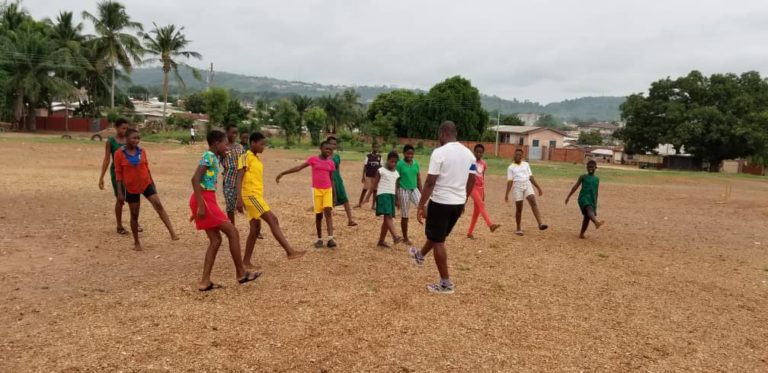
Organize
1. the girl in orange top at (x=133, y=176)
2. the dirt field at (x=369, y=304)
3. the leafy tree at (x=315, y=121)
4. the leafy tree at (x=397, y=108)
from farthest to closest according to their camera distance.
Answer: the leafy tree at (x=397, y=108)
the leafy tree at (x=315, y=121)
the girl in orange top at (x=133, y=176)
the dirt field at (x=369, y=304)

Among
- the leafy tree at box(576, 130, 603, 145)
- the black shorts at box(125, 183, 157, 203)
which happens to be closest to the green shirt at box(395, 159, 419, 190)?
the black shorts at box(125, 183, 157, 203)

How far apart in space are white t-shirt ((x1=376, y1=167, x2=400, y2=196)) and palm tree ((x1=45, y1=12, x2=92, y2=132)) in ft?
153

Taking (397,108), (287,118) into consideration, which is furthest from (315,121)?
(397,108)

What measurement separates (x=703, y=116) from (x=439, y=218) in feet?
163

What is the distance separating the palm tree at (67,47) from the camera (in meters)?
45.0

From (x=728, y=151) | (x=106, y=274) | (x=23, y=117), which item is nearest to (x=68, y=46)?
(x=23, y=117)

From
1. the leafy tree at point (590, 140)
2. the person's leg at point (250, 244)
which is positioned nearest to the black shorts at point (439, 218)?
the person's leg at point (250, 244)

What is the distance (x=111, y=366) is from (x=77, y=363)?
0.85ft

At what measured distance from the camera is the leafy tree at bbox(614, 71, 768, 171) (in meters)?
45.0

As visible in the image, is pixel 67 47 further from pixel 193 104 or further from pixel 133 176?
pixel 133 176

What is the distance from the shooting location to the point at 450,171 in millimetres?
5379

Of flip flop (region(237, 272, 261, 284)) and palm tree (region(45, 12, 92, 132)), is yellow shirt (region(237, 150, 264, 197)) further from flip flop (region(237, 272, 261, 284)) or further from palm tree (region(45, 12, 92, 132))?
palm tree (region(45, 12, 92, 132))

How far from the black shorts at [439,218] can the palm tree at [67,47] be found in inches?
1926

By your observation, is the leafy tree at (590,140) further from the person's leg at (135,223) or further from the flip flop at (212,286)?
the flip flop at (212,286)
